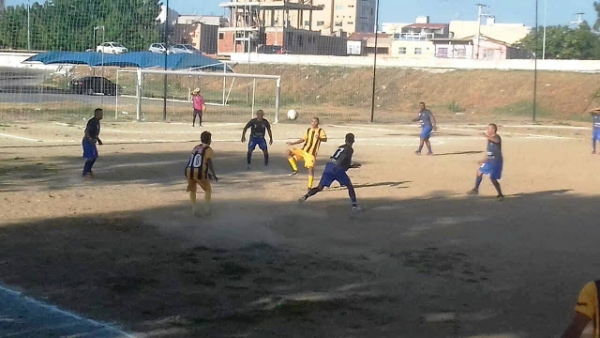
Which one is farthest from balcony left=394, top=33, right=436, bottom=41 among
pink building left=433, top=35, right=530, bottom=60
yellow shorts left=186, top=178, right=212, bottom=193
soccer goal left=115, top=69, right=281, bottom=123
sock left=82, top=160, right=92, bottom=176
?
yellow shorts left=186, top=178, right=212, bottom=193

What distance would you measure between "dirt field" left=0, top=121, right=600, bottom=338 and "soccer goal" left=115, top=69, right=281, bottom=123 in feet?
49.8

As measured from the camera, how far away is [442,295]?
8.50 meters

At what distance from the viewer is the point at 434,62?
63.5 meters

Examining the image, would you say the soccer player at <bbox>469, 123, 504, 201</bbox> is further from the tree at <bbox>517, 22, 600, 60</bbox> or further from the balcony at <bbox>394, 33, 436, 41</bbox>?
the balcony at <bbox>394, 33, 436, 41</bbox>

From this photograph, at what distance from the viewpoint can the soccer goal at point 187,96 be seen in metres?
35.3

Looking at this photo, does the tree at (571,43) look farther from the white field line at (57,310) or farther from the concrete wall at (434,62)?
the white field line at (57,310)

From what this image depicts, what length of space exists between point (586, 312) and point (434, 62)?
2388 inches

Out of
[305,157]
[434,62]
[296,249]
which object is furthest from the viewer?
[434,62]

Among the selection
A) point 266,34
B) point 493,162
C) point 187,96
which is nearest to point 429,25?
point 266,34

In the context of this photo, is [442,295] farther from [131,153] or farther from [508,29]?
[508,29]

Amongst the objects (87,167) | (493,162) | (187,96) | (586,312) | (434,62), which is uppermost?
(434,62)

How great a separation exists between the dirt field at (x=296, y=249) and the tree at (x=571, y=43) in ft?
196

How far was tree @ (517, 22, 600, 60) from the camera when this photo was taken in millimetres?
75625

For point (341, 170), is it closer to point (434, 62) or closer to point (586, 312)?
point (586, 312)
